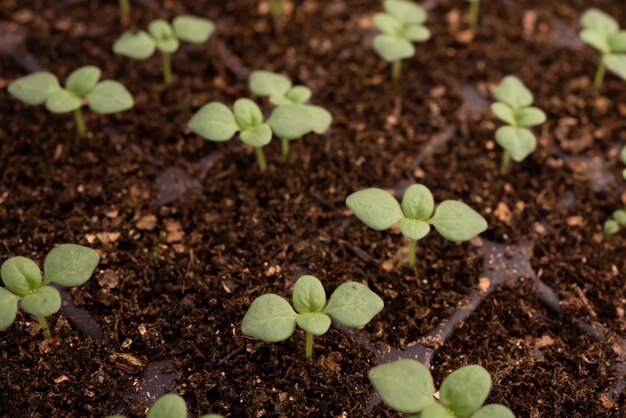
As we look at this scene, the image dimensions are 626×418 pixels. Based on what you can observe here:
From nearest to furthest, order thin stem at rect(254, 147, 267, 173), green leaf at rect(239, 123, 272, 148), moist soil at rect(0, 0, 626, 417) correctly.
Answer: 1. moist soil at rect(0, 0, 626, 417)
2. green leaf at rect(239, 123, 272, 148)
3. thin stem at rect(254, 147, 267, 173)

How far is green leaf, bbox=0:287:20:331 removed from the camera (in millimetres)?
1292

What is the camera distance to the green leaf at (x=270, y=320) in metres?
1.30

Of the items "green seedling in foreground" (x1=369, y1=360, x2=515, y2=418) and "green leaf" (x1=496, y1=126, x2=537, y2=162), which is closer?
"green seedling in foreground" (x1=369, y1=360, x2=515, y2=418)

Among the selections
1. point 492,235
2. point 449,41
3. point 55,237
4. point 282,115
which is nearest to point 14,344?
point 55,237

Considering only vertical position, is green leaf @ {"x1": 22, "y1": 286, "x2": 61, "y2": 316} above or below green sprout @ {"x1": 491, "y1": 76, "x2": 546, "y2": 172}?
below

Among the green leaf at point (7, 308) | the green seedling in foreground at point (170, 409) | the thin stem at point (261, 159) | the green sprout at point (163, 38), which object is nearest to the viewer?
the green seedling in foreground at point (170, 409)

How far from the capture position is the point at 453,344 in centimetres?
148

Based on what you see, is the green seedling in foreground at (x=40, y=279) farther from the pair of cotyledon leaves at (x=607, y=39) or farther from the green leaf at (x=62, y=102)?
the pair of cotyledon leaves at (x=607, y=39)

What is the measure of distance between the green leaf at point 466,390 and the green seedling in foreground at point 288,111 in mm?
611

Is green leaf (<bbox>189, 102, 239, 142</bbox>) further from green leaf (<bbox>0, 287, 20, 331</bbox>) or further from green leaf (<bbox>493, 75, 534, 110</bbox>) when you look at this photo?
green leaf (<bbox>493, 75, 534, 110</bbox>)

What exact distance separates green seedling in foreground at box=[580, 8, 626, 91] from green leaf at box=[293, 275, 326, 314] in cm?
96

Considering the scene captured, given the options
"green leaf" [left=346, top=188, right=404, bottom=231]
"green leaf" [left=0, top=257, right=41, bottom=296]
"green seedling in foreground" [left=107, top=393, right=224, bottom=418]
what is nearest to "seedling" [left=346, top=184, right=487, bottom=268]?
"green leaf" [left=346, top=188, right=404, bottom=231]

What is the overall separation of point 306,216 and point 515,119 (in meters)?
0.53

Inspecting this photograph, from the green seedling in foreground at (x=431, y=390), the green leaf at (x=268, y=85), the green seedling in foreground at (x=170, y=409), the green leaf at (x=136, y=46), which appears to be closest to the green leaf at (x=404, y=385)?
the green seedling in foreground at (x=431, y=390)
